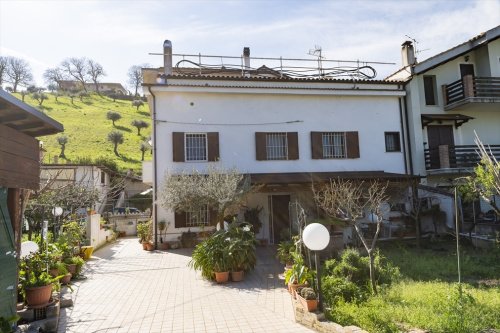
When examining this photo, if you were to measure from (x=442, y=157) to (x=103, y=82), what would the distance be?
86377 mm

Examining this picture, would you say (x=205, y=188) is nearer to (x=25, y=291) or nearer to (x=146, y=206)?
(x=25, y=291)

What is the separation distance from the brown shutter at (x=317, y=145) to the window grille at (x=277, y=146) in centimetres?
124

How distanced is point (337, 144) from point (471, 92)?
22.5 feet

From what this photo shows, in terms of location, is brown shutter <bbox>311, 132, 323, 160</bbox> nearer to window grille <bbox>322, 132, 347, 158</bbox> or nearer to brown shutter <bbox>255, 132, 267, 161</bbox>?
window grille <bbox>322, 132, 347, 158</bbox>

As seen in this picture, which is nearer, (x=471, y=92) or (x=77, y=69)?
(x=471, y=92)

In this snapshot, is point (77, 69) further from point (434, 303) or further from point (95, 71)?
point (434, 303)

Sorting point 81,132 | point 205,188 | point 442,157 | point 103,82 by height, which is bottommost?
point 205,188

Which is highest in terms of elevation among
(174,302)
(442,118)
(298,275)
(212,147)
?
(442,118)

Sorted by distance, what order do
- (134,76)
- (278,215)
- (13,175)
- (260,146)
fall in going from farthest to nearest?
(134,76), (278,215), (260,146), (13,175)

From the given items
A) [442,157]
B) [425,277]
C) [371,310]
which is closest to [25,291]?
[371,310]

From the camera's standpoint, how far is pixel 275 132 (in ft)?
52.4

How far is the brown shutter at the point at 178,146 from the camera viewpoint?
14.7m

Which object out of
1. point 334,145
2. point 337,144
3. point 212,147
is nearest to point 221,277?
point 212,147

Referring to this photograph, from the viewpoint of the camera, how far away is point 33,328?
5.69 meters
